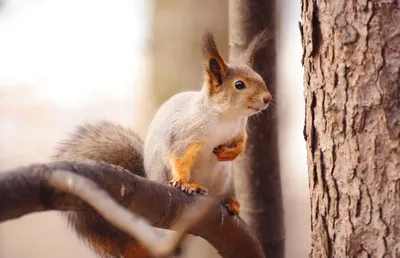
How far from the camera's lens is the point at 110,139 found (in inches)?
57.0

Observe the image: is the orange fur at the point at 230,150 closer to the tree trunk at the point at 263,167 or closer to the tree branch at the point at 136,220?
the tree trunk at the point at 263,167

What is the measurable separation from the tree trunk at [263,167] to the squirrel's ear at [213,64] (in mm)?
219

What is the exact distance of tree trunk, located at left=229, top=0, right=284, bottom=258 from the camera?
154cm

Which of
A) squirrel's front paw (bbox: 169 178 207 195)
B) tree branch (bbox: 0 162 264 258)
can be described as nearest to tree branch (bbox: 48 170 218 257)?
tree branch (bbox: 0 162 264 258)

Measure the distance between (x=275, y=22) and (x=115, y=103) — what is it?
0.77 metres

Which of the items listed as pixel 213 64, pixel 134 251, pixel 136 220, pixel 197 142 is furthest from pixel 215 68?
pixel 136 220

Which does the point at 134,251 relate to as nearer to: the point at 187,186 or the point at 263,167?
the point at 187,186

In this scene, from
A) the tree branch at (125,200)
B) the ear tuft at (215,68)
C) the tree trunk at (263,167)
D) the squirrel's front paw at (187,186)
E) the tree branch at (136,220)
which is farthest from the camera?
the tree trunk at (263,167)

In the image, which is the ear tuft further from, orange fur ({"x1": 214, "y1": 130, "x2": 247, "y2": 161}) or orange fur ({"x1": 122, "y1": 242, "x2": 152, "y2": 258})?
orange fur ({"x1": 122, "y1": 242, "x2": 152, "y2": 258})

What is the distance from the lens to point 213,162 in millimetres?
1361

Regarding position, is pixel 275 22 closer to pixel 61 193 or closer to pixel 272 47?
pixel 272 47

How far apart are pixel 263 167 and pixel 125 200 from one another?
2.33ft

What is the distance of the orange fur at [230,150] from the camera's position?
1340mm

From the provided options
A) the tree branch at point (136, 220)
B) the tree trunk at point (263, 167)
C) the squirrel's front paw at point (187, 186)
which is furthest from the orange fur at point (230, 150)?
the tree branch at point (136, 220)
